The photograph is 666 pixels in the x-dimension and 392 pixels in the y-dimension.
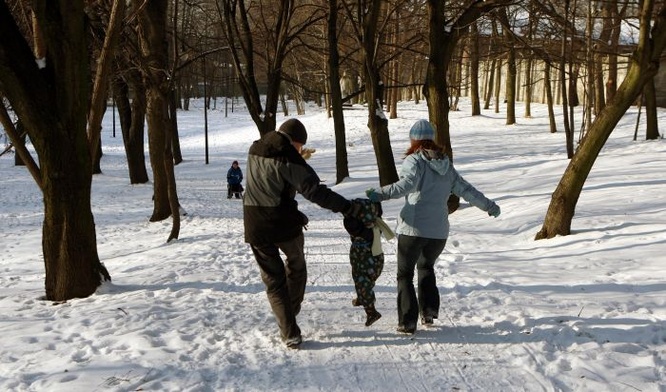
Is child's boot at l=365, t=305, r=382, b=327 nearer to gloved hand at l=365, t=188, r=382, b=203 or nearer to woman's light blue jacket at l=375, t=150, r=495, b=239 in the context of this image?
woman's light blue jacket at l=375, t=150, r=495, b=239

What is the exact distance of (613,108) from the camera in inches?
293

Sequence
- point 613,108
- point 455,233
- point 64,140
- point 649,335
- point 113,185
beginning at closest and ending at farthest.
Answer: point 649,335, point 64,140, point 613,108, point 455,233, point 113,185

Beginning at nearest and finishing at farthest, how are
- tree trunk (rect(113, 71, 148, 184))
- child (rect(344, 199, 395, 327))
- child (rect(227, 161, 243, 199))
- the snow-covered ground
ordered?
the snow-covered ground
child (rect(344, 199, 395, 327))
child (rect(227, 161, 243, 199))
tree trunk (rect(113, 71, 148, 184))

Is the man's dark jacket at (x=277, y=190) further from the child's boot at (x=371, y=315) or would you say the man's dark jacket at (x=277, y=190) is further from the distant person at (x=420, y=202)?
the child's boot at (x=371, y=315)

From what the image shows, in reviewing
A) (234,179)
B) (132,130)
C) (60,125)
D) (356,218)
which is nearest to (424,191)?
(356,218)

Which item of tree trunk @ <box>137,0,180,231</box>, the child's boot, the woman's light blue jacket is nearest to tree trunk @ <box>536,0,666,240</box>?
the woman's light blue jacket

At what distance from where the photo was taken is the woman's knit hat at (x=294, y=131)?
4.27m

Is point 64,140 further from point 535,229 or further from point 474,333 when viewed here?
point 535,229

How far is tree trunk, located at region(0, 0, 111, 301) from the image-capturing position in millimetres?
5496

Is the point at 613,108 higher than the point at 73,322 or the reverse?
higher

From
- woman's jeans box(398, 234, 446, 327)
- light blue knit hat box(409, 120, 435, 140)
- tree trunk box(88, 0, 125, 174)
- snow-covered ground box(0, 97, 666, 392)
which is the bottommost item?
snow-covered ground box(0, 97, 666, 392)

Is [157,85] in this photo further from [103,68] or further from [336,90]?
[336,90]

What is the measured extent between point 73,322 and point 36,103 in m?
2.29

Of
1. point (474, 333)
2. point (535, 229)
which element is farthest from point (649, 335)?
point (535, 229)
